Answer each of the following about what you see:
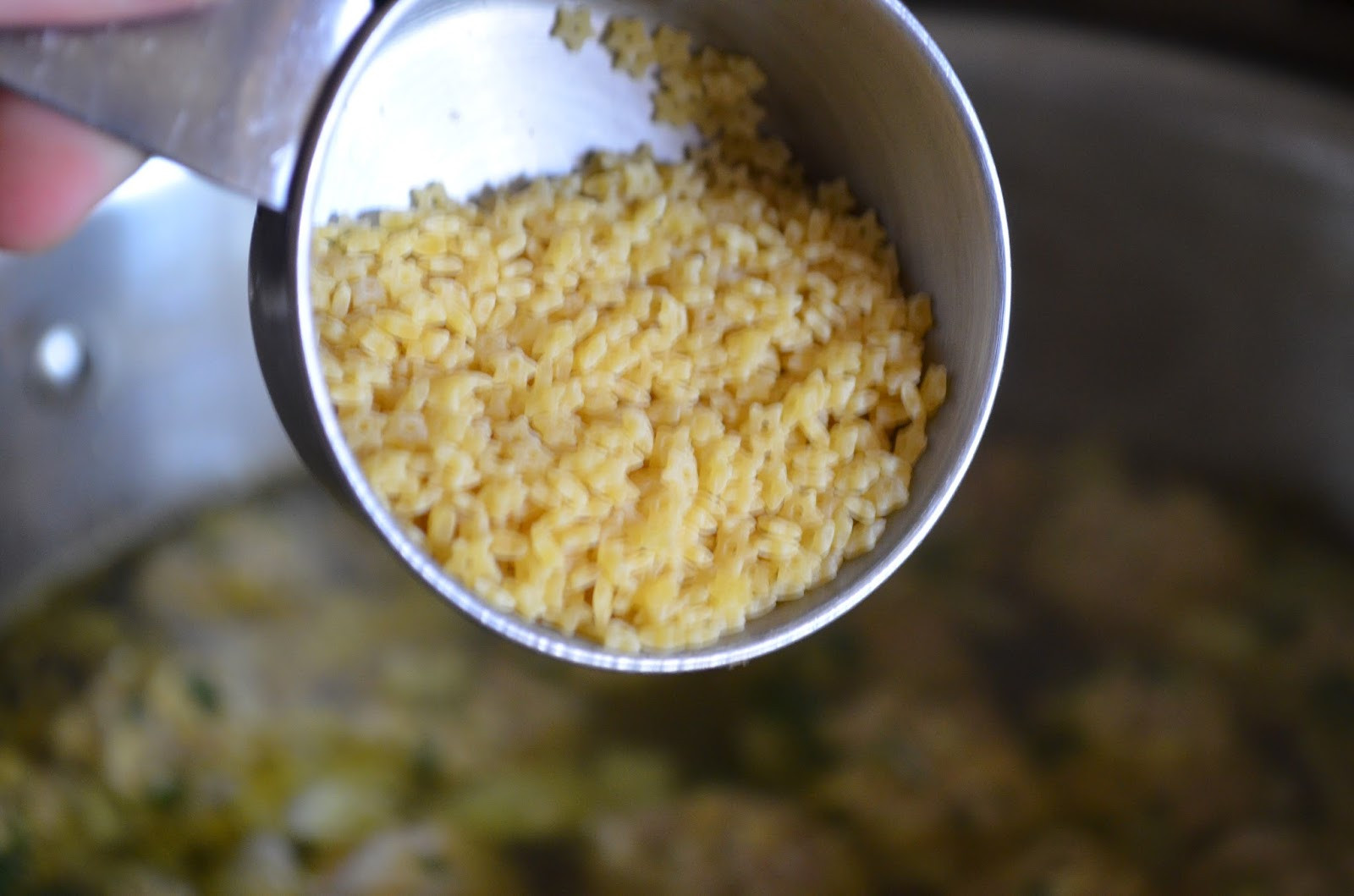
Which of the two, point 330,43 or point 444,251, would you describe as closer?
point 330,43

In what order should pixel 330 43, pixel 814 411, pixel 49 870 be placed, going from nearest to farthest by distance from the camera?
pixel 330 43 → pixel 814 411 → pixel 49 870

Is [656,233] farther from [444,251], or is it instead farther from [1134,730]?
[1134,730]

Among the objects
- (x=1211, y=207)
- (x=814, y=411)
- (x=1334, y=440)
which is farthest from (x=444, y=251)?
(x=1334, y=440)

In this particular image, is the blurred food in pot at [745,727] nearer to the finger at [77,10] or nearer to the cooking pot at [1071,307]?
the cooking pot at [1071,307]

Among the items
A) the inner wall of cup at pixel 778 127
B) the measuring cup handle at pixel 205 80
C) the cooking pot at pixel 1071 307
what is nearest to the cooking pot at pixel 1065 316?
the cooking pot at pixel 1071 307

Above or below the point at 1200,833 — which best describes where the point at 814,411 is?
above

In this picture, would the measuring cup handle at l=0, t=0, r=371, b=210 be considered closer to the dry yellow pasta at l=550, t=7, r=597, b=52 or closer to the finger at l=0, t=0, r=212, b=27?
the finger at l=0, t=0, r=212, b=27
